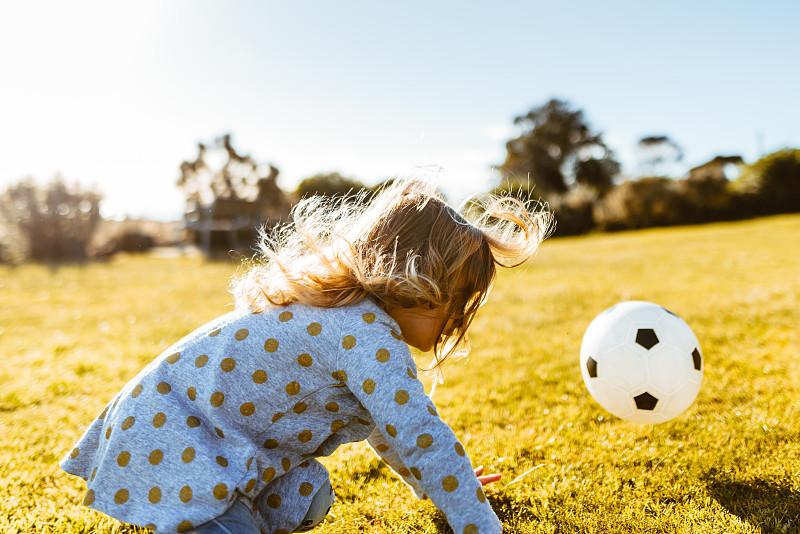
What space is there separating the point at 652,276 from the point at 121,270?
10.6m

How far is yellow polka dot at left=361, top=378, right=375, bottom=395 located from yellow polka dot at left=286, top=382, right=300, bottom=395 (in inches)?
10.4

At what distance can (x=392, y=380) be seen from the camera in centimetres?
147

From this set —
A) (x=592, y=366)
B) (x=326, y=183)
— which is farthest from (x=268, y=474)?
(x=326, y=183)

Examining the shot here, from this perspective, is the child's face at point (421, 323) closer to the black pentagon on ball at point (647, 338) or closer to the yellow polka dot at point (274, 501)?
the yellow polka dot at point (274, 501)

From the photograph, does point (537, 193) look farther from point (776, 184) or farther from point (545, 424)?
point (545, 424)

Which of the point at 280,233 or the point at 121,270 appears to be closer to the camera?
the point at 280,233

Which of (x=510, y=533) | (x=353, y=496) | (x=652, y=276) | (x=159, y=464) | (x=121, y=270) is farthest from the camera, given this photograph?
(x=121, y=270)

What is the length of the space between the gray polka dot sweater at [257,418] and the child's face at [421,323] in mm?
178

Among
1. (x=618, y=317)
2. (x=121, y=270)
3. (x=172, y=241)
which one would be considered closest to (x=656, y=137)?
(x=172, y=241)

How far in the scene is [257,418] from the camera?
5.39 feet

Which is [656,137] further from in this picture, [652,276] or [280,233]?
[280,233]

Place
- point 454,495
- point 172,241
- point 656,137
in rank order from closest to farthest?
1. point 454,495
2. point 172,241
3. point 656,137

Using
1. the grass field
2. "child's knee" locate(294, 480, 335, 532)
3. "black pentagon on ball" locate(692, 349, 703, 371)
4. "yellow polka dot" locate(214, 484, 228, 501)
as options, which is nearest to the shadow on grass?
the grass field

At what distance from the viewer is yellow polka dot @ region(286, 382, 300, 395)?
164 centimetres
